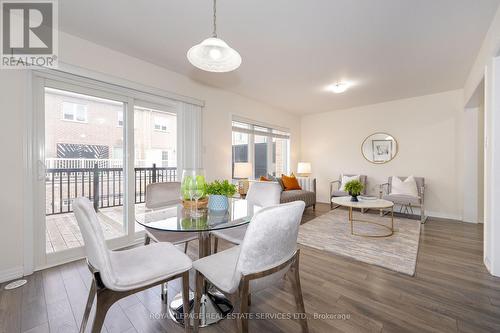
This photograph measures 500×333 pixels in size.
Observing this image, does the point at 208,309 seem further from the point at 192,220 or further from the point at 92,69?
the point at 92,69

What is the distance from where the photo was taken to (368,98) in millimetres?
4621

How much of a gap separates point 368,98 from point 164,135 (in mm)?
4259

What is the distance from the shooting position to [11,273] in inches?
80.2

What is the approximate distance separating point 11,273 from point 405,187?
588cm

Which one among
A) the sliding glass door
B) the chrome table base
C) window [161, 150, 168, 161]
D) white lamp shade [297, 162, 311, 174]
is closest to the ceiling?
the sliding glass door

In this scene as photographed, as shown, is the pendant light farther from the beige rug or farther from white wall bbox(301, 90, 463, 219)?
white wall bbox(301, 90, 463, 219)

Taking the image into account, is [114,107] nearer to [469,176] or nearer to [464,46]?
[464,46]

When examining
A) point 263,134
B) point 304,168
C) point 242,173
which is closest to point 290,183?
point 304,168

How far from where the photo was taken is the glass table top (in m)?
1.40

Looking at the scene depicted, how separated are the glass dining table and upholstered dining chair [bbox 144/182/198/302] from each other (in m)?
0.24

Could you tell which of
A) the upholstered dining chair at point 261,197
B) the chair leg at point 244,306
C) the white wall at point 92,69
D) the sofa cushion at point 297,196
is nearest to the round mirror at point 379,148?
the sofa cushion at point 297,196

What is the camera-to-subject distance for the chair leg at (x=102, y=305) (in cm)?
104

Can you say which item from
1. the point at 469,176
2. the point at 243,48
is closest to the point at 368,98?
the point at 469,176

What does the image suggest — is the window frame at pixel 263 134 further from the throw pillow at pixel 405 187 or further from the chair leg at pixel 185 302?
the chair leg at pixel 185 302
